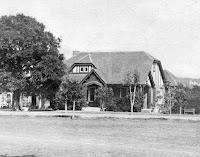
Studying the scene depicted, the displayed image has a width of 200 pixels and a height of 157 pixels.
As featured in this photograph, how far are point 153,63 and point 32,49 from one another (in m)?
20.0

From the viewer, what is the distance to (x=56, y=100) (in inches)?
1849

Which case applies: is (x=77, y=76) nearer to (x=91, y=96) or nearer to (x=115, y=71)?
(x=91, y=96)

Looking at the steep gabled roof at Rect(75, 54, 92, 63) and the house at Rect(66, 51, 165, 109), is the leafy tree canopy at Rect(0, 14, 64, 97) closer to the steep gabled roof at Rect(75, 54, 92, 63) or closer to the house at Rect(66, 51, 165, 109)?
the house at Rect(66, 51, 165, 109)

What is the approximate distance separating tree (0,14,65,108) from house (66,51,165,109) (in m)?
7.09

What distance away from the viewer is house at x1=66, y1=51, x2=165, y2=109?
155ft

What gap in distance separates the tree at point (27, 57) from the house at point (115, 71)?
7.09 m

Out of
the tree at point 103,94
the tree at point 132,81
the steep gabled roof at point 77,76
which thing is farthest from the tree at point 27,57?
the tree at point 132,81

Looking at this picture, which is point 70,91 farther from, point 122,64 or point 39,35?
point 122,64

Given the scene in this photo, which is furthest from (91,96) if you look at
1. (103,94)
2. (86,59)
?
(103,94)

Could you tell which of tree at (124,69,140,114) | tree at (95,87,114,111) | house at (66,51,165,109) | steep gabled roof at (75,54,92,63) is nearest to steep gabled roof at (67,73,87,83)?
house at (66,51,165,109)

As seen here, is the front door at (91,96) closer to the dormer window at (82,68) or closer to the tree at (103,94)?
the dormer window at (82,68)

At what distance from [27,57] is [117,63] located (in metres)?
16.3

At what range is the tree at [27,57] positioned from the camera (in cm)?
3838

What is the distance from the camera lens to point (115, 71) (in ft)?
163
